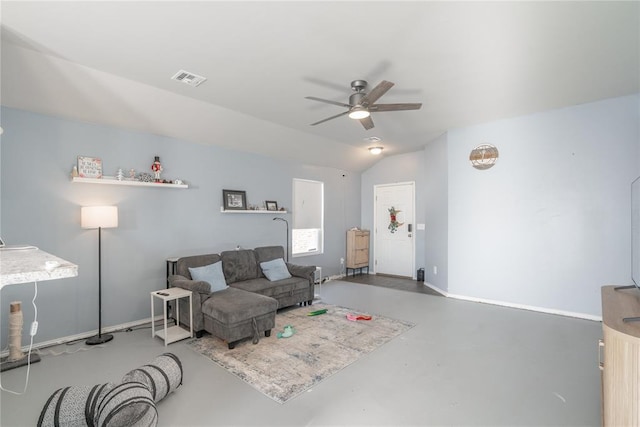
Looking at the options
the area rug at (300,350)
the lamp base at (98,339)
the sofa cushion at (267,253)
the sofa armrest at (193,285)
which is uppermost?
the sofa cushion at (267,253)

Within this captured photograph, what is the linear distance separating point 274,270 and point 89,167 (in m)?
2.74

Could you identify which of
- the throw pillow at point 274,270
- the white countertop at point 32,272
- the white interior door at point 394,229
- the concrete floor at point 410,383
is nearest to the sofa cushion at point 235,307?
the concrete floor at point 410,383

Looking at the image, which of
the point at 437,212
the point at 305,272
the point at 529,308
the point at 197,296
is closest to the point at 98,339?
the point at 197,296

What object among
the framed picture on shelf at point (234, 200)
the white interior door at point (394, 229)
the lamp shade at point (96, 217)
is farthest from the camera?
the white interior door at point (394, 229)

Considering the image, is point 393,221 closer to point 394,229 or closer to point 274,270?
point 394,229

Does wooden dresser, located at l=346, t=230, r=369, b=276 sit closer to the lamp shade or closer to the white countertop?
the lamp shade

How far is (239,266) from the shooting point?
14.9ft

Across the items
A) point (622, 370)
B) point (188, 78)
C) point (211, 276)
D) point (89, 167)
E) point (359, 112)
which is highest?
point (188, 78)

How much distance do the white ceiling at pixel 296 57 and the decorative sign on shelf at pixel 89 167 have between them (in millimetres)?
480

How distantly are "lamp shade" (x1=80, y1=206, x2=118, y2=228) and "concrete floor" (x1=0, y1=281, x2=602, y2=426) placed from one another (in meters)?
1.32

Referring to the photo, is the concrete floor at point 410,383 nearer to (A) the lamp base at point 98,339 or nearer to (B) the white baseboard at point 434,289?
(A) the lamp base at point 98,339

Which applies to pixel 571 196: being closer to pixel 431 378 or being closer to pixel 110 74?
pixel 431 378

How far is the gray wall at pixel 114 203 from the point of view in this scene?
10.5ft

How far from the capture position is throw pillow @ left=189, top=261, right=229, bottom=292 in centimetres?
388
